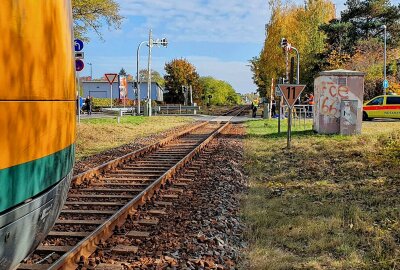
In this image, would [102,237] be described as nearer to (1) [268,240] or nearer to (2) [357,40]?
(1) [268,240]

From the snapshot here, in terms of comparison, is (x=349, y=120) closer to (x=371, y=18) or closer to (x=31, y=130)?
(x=31, y=130)

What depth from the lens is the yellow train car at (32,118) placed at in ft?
7.32

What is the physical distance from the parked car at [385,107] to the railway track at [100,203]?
20825mm

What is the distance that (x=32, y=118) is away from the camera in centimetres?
246

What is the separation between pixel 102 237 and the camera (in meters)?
5.18

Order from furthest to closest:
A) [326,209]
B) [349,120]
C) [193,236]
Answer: [349,120] < [326,209] < [193,236]

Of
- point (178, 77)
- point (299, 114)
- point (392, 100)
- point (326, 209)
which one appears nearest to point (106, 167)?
point (326, 209)

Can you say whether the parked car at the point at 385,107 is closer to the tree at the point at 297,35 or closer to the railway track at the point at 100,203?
the tree at the point at 297,35

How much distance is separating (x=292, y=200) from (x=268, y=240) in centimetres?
221

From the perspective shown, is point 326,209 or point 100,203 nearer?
point 326,209

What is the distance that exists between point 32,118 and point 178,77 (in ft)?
231

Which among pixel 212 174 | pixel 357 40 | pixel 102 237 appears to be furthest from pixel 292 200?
pixel 357 40

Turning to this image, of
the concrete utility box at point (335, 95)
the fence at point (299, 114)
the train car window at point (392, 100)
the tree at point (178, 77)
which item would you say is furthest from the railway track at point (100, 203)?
the tree at point (178, 77)

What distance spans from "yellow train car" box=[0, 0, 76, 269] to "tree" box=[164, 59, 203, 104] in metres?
68.8
